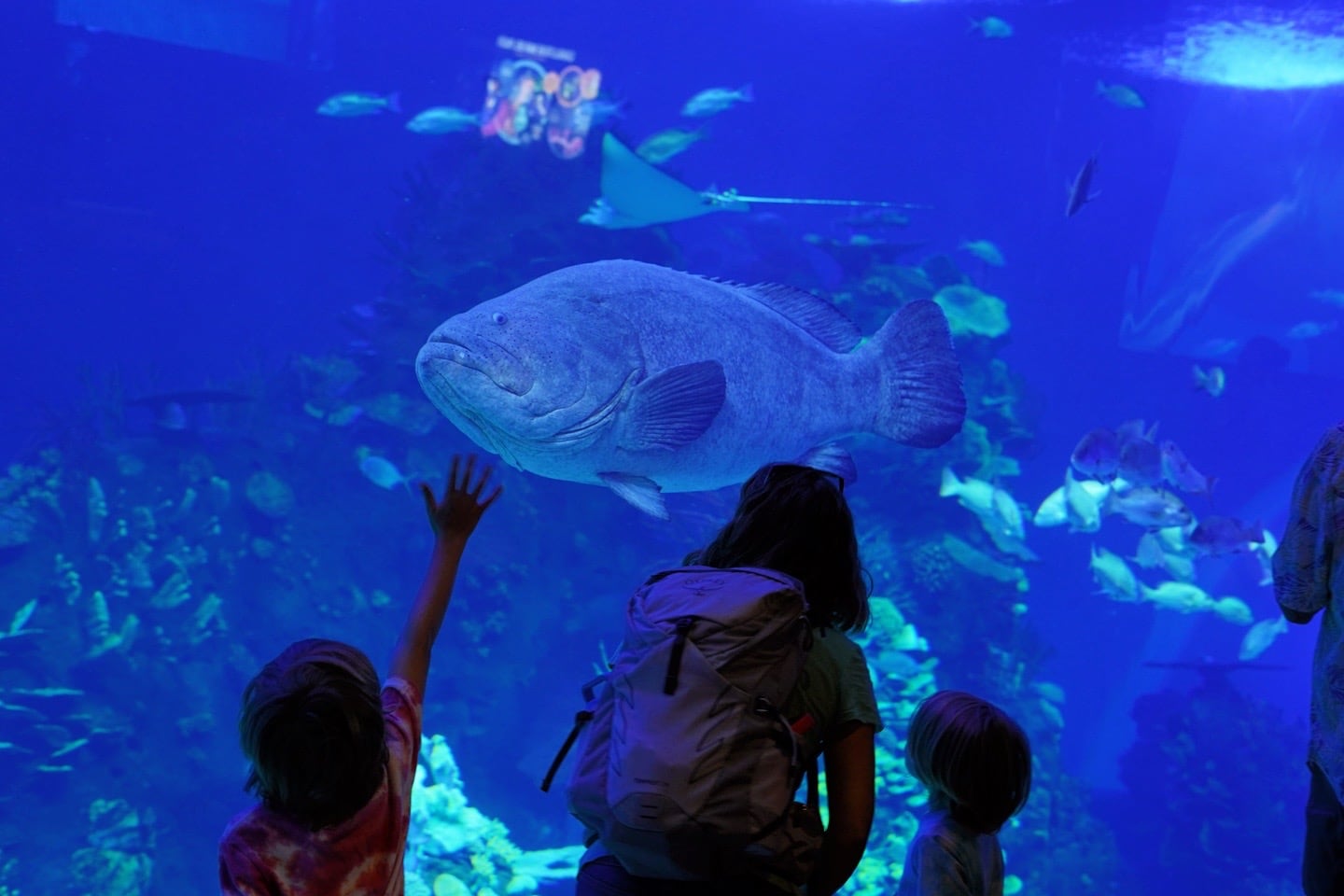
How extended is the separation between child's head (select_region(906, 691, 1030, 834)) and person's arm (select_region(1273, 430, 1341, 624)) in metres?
0.58

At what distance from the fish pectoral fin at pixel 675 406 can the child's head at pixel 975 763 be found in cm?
125

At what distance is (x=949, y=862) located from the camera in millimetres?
1673

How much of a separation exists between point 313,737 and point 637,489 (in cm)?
167

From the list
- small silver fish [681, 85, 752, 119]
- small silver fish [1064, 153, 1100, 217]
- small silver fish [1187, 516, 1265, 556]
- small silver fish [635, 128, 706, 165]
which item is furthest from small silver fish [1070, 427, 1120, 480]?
small silver fish [681, 85, 752, 119]

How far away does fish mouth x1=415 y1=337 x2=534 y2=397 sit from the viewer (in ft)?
8.13

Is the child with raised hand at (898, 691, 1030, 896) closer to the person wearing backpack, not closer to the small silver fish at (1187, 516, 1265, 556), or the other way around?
the person wearing backpack

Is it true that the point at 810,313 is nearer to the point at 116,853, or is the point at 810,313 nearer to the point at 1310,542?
the point at 1310,542

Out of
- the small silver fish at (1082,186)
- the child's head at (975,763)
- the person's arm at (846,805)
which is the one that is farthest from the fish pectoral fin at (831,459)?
the small silver fish at (1082,186)

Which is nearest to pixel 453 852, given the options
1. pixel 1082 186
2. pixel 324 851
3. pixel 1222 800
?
pixel 324 851

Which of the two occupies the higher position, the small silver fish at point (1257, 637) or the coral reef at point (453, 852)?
the coral reef at point (453, 852)

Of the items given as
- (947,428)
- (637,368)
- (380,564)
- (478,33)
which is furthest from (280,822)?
(478,33)

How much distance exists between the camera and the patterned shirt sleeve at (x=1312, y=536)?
1.55 metres

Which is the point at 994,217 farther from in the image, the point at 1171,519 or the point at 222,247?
the point at 222,247

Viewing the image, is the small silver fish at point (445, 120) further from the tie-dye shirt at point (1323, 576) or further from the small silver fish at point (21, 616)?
the tie-dye shirt at point (1323, 576)
